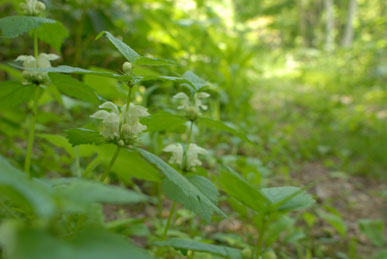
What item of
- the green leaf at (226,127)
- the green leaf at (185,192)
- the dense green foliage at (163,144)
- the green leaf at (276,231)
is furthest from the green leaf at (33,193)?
the green leaf at (276,231)

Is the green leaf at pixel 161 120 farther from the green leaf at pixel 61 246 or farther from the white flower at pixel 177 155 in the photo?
the green leaf at pixel 61 246

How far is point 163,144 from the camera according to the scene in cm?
139

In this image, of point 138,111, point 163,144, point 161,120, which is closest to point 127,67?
point 138,111

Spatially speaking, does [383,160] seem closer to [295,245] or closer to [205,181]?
[295,245]

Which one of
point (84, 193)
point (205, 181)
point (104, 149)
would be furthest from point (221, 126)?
point (84, 193)

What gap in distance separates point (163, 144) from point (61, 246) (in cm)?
110

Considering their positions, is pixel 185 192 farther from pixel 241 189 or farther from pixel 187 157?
pixel 187 157

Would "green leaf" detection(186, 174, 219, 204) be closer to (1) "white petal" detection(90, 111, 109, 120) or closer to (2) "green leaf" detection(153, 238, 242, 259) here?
(2) "green leaf" detection(153, 238, 242, 259)

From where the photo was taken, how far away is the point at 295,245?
1436mm

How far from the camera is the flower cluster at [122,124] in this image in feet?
2.15

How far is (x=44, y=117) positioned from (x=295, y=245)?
49.4 inches

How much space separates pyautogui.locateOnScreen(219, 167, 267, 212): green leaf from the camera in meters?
0.59

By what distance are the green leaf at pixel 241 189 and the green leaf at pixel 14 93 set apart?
56 cm

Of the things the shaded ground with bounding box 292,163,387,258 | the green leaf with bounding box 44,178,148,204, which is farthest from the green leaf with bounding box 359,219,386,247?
the green leaf with bounding box 44,178,148,204
